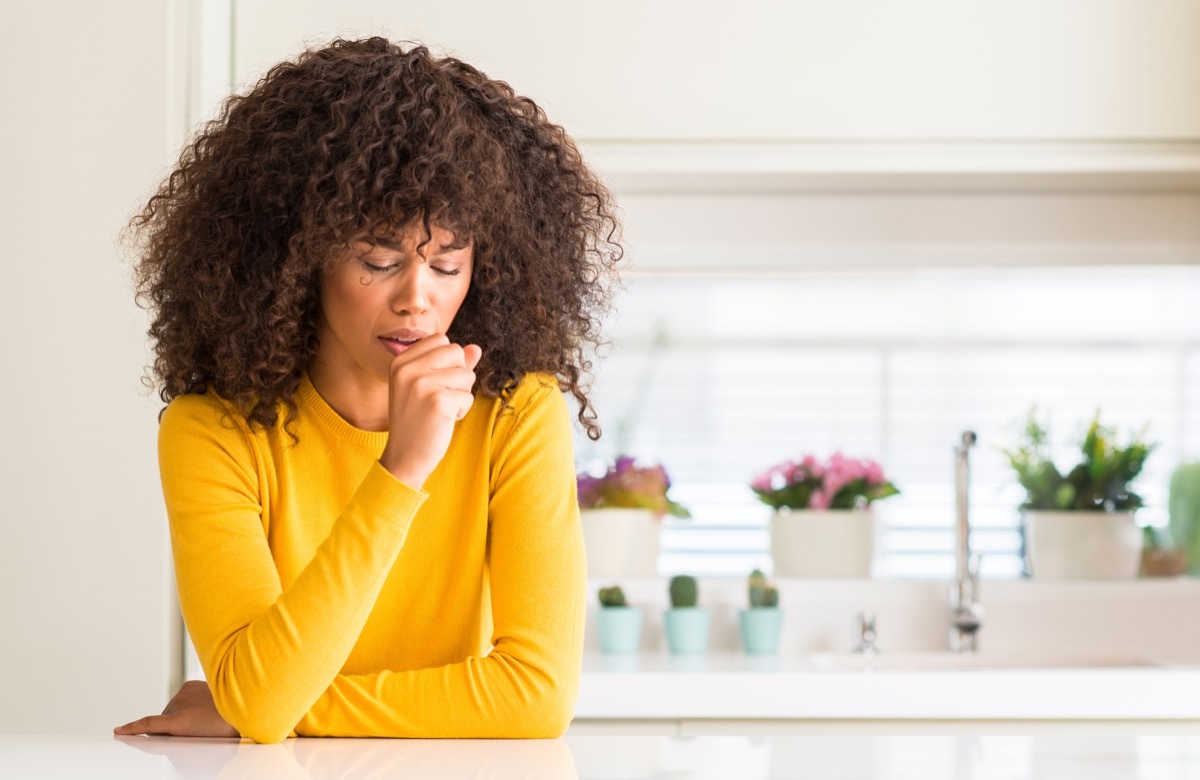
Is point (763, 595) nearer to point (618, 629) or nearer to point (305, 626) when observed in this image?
point (618, 629)

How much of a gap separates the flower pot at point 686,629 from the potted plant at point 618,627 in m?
0.06

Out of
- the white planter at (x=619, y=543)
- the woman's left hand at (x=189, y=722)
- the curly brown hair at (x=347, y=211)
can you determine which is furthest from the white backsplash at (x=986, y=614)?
the woman's left hand at (x=189, y=722)

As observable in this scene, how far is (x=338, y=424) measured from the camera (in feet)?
4.37

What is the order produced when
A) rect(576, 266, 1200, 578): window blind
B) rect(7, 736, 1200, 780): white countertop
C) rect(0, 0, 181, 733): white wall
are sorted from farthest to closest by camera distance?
rect(576, 266, 1200, 578): window blind → rect(0, 0, 181, 733): white wall → rect(7, 736, 1200, 780): white countertop

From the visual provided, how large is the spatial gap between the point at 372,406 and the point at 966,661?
1.45 m

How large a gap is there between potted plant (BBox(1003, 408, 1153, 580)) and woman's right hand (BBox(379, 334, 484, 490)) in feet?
5.73

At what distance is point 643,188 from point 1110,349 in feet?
3.47

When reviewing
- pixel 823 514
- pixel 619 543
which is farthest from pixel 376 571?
pixel 823 514

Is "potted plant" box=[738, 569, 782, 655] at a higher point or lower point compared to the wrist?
lower

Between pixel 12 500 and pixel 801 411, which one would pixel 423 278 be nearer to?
pixel 12 500

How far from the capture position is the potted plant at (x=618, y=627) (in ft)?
7.60

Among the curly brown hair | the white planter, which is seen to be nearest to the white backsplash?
the white planter

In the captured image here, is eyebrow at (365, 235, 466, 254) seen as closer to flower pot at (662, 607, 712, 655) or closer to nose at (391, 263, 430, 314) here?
nose at (391, 263, 430, 314)

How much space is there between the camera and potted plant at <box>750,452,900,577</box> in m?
2.55
